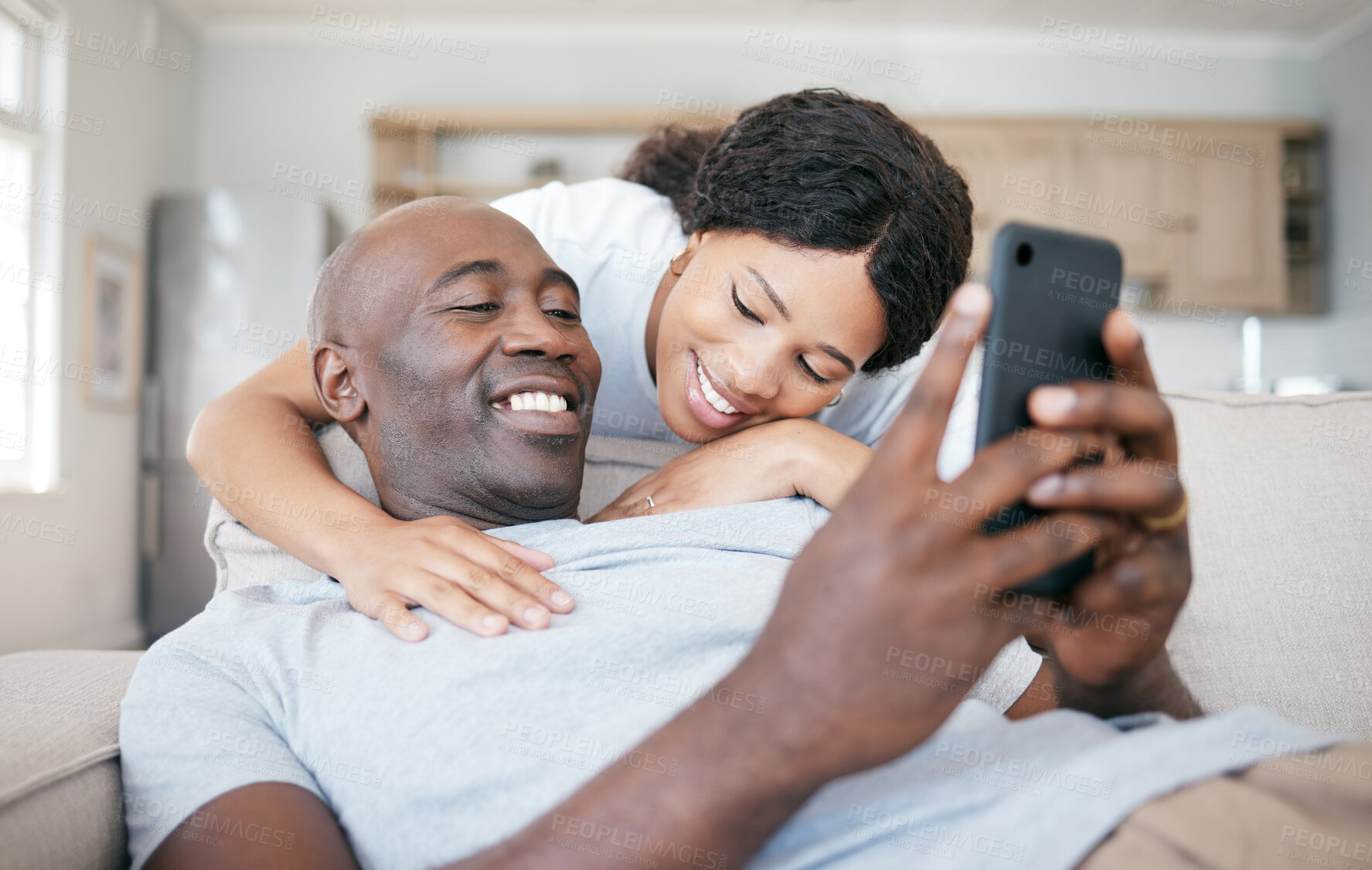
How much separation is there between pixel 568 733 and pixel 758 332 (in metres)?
Result: 0.72

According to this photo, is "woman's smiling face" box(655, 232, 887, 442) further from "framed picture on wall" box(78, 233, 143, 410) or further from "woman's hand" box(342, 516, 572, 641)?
"framed picture on wall" box(78, 233, 143, 410)

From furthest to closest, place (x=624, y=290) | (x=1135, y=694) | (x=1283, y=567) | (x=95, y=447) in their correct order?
(x=95, y=447)
(x=624, y=290)
(x=1283, y=567)
(x=1135, y=694)

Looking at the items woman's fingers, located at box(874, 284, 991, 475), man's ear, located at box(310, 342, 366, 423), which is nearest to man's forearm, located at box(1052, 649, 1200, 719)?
woman's fingers, located at box(874, 284, 991, 475)

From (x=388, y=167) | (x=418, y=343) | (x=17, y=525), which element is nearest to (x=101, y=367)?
(x=17, y=525)

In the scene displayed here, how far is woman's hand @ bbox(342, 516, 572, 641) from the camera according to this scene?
0.91 m

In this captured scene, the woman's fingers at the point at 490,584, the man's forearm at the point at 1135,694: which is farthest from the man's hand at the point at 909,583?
the woman's fingers at the point at 490,584

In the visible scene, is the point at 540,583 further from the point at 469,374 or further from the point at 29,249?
the point at 29,249

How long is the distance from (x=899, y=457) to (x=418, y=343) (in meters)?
0.81

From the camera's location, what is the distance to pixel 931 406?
1.69 feet

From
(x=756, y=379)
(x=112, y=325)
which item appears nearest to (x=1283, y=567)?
(x=756, y=379)

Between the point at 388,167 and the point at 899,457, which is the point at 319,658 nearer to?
the point at 899,457

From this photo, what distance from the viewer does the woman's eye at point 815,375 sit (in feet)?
4.53

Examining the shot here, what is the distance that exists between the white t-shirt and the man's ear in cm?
49

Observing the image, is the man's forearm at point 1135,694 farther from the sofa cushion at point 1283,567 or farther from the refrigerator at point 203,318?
the refrigerator at point 203,318
